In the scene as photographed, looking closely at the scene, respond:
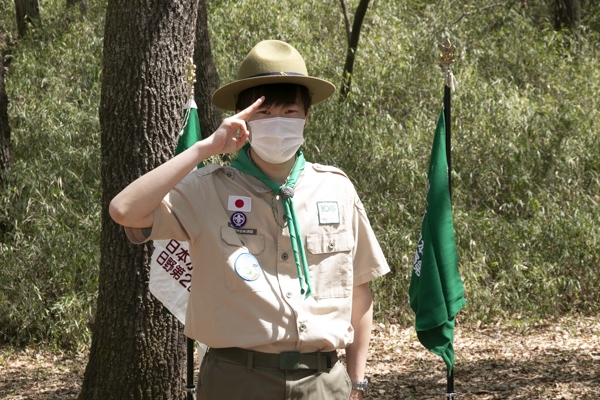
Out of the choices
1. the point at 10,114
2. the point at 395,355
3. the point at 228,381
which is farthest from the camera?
the point at 10,114

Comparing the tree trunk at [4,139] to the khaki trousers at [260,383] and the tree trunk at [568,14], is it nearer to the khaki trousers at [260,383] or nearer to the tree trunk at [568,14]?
the khaki trousers at [260,383]

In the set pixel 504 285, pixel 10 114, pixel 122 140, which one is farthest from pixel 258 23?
pixel 122 140

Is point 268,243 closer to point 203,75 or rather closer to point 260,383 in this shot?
point 260,383

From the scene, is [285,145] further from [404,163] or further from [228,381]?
[404,163]

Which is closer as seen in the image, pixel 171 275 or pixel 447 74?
pixel 447 74

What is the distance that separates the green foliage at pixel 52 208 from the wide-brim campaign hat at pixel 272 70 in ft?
16.0

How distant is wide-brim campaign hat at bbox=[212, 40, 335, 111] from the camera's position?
2.41 meters

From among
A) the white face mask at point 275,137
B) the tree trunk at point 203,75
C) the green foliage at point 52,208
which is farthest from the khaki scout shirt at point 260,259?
the tree trunk at point 203,75

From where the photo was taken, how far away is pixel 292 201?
7.93 feet

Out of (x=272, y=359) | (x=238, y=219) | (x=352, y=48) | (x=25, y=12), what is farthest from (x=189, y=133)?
(x=25, y=12)

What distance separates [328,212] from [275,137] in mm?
317

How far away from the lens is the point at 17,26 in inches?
501

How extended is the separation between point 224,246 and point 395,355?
4782 mm

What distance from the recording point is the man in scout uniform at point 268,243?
7.38ft
